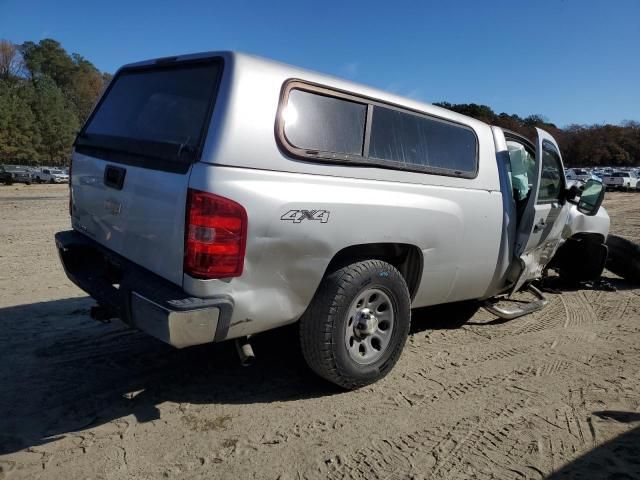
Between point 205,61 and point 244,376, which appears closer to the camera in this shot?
point 205,61

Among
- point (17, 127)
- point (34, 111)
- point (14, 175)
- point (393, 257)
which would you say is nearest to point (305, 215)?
point (393, 257)

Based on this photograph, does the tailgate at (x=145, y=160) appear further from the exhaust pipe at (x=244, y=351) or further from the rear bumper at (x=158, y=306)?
the exhaust pipe at (x=244, y=351)

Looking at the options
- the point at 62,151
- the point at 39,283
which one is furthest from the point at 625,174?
the point at 62,151

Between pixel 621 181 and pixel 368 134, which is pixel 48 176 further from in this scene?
pixel 621 181

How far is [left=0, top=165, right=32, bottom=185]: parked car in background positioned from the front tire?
39024mm

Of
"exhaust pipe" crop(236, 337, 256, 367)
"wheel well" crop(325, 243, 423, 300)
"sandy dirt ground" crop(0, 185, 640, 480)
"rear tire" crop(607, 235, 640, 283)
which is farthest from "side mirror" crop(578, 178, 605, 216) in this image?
"exhaust pipe" crop(236, 337, 256, 367)

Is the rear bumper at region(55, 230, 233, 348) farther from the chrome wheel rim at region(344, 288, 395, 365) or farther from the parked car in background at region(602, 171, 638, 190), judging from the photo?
the parked car in background at region(602, 171, 638, 190)

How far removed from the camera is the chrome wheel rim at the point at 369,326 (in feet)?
10.9

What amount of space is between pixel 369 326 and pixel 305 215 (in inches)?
38.1

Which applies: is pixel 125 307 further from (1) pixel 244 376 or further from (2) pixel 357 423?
(2) pixel 357 423

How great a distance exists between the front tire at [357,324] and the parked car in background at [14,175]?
128 feet

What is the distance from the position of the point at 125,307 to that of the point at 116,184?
2.62 feet

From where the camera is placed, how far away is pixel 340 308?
3121mm

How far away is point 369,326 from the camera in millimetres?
3348
